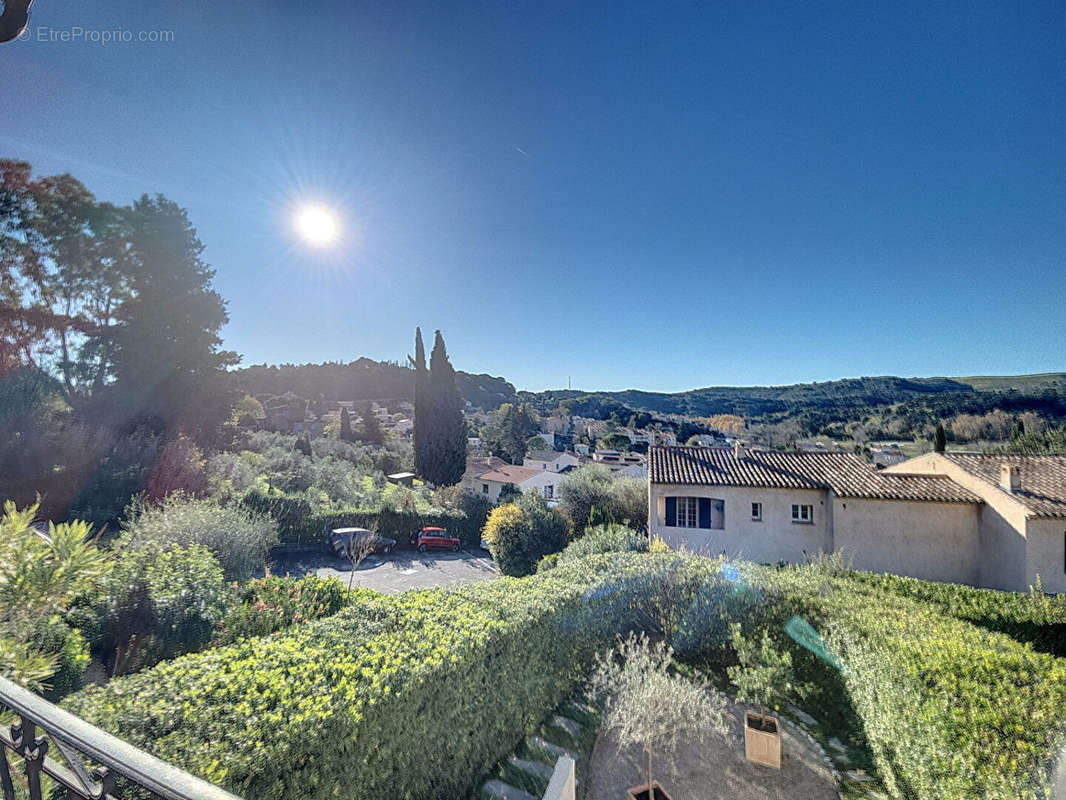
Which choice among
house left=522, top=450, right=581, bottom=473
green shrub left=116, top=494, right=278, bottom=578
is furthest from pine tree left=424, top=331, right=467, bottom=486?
green shrub left=116, top=494, right=278, bottom=578

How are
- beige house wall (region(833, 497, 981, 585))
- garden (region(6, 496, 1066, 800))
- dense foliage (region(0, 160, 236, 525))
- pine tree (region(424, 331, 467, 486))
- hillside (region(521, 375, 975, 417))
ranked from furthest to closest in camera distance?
hillside (region(521, 375, 975, 417)), pine tree (region(424, 331, 467, 486)), dense foliage (region(0, 160, 236, 525)), beige house wall (region(833, 497, 981, 585)), garden (region(6, 496, 1066, 800))

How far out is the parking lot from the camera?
12.8 m

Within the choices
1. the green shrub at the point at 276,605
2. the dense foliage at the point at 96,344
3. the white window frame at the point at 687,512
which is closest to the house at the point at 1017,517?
the white window frame at the point at 687,512

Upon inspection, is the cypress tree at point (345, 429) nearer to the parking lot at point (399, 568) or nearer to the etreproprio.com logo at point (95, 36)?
the parking lot at point (399, 568)

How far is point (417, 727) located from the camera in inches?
113

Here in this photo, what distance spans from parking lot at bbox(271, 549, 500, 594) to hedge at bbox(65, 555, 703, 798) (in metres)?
8.63

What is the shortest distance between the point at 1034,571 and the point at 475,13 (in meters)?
16.4

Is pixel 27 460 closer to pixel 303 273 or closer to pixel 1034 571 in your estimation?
pixel 303 273

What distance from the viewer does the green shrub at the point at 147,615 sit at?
4578mm

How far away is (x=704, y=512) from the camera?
42.8ft

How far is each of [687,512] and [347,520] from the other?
13593mm

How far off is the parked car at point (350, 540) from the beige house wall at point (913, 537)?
15241 millimetres

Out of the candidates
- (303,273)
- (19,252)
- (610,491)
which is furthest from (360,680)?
(19,252)

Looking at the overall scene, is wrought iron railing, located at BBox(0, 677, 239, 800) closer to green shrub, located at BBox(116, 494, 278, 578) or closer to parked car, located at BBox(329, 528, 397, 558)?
green shrub, located at BBox(116, 494, 278, 578)
